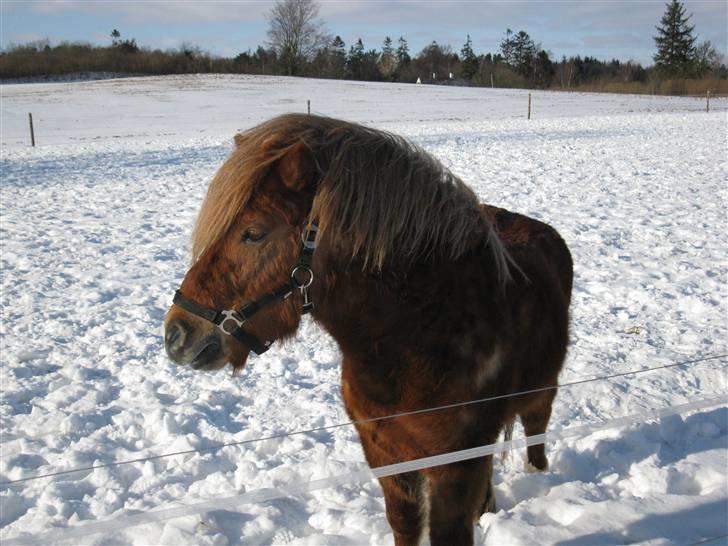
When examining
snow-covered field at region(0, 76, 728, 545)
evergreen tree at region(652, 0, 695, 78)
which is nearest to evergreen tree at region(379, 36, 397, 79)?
evergreen tree at region(652, 0, 695, 78)

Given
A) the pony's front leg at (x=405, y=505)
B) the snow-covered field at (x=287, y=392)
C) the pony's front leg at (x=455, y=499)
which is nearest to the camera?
the pony's front leg at (x=455, y=499)

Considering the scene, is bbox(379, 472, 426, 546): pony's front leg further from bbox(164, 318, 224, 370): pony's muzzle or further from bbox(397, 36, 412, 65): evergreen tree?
bbox(397, 36, 412, 65): evergreen tree

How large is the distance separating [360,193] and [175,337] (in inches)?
28.9

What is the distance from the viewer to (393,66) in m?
71.6

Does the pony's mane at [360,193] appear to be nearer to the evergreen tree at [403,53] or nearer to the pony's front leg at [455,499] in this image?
the pony's front leg at [455,499]

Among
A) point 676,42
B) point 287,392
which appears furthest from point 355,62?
point 287,392

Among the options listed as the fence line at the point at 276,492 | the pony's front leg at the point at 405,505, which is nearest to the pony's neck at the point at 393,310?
the fence line at the point at 276,492

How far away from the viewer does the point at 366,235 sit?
6.11 ft

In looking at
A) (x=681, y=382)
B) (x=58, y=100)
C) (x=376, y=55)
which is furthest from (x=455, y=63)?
(x=681, y=382)

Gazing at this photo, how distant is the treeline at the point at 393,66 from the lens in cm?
5281

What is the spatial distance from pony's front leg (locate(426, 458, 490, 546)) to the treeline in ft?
171

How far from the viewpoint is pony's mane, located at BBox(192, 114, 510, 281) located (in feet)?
5.97

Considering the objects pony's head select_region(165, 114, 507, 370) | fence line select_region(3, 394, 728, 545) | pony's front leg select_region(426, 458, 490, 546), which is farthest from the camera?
pony's front leg select_region(426, 458, 490, 546)

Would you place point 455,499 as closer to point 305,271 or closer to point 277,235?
point 305,271
